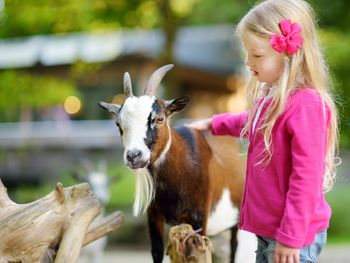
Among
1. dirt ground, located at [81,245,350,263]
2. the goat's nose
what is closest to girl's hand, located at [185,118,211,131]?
the goat's nose

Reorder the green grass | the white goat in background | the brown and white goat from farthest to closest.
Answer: the green grass
the white goat in background
the brown and white goat

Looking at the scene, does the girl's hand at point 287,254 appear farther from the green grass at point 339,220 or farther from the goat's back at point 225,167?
the green grass at point 339,220

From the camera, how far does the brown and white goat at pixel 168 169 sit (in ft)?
11.1

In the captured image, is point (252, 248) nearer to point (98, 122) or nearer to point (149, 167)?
point (149, 167)

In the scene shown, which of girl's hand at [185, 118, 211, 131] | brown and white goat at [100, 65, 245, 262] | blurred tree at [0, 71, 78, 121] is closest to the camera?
brown and white goat at [100, 65, 245, 262]

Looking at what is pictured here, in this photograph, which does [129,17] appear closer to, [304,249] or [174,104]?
[174,104]

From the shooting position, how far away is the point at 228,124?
3.78 metres

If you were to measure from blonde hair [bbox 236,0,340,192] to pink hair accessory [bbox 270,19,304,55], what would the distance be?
3cm

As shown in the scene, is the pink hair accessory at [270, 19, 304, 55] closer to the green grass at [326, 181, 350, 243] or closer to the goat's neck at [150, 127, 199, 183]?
the goat's neck at [150, 127, 199, 183]

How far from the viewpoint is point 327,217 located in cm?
291

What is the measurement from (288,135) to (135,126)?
2.78 feet

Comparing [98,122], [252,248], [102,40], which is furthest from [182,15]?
[252,248]

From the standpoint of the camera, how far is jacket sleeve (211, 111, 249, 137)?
3715 mm

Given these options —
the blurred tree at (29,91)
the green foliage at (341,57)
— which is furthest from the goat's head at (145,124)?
the green foliage at (341,57)
